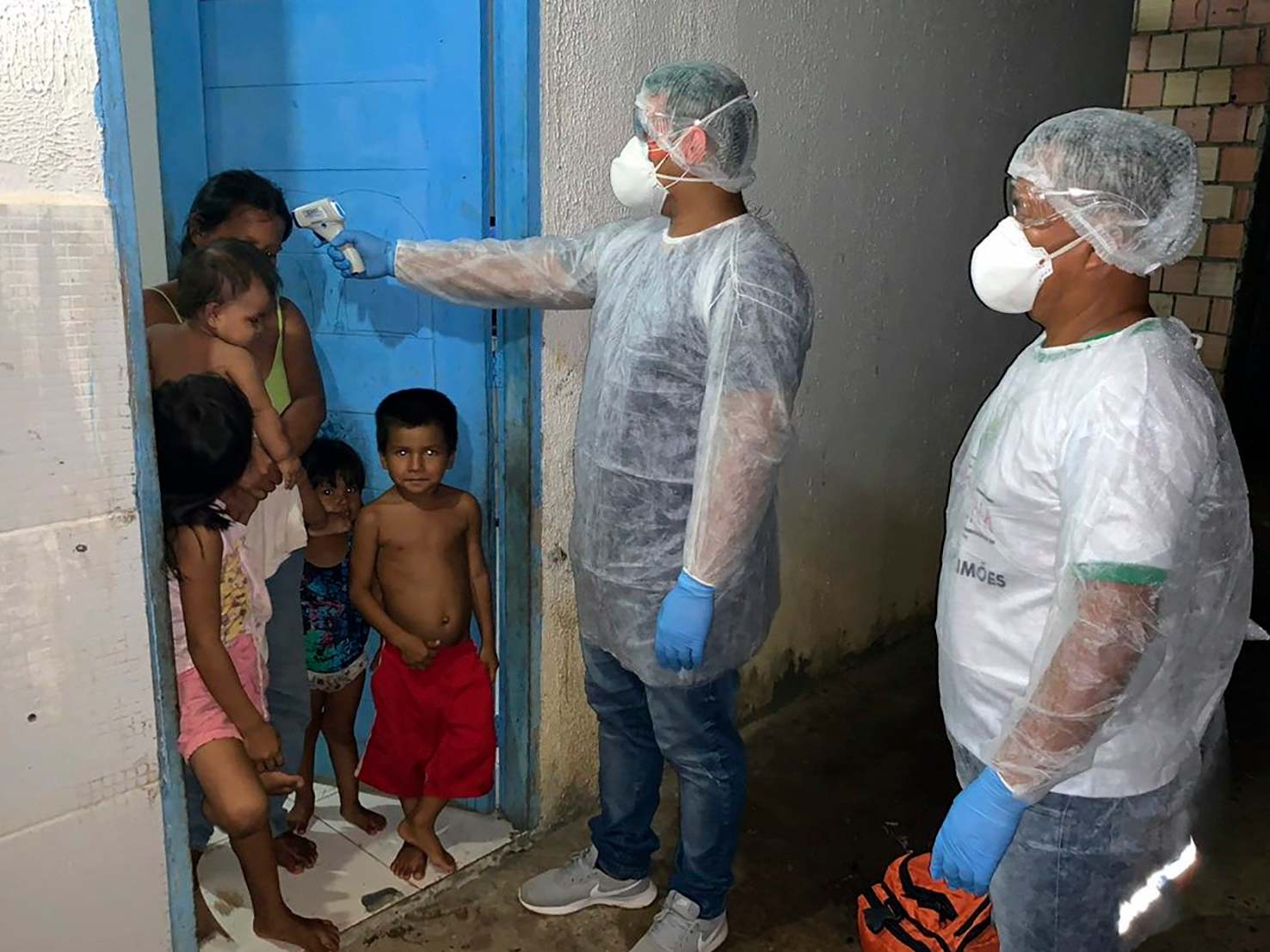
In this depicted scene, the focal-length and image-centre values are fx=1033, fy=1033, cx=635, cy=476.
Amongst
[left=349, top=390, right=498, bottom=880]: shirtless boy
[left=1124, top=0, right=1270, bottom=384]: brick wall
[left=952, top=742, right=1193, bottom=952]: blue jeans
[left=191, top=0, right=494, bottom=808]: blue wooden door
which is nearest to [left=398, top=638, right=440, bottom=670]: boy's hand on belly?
[left=349, top=390, right=498, bottom=880]: shirtless boy

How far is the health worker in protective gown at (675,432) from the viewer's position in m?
1.56

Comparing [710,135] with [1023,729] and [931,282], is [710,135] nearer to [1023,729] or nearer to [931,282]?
[1023,729]

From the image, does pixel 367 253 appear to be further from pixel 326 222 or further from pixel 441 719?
pixel 441 719

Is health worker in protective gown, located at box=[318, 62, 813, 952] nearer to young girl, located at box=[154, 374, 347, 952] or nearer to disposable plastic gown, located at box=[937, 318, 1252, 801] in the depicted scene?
disposable plastic gown, located at box=[937, 318, 1252, 801]

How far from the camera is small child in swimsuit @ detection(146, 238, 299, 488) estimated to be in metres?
1.67

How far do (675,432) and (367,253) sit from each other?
684 millimetres

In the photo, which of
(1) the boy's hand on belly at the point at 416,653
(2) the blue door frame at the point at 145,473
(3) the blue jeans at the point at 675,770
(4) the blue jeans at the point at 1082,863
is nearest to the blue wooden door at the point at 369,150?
(1) the boy's hand on belly at the point at 416,653

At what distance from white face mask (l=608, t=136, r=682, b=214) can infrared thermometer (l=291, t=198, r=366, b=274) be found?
0.50m

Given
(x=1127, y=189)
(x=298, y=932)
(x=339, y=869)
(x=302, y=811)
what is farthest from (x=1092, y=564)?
(x=302, y=811)

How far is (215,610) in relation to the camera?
4.99 feet

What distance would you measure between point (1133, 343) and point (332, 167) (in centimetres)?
152

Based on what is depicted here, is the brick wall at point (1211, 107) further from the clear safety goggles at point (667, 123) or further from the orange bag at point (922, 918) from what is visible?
the orange bag at point (922, 918)

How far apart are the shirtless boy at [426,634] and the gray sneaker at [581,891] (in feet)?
0.71

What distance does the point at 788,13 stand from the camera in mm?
2359
